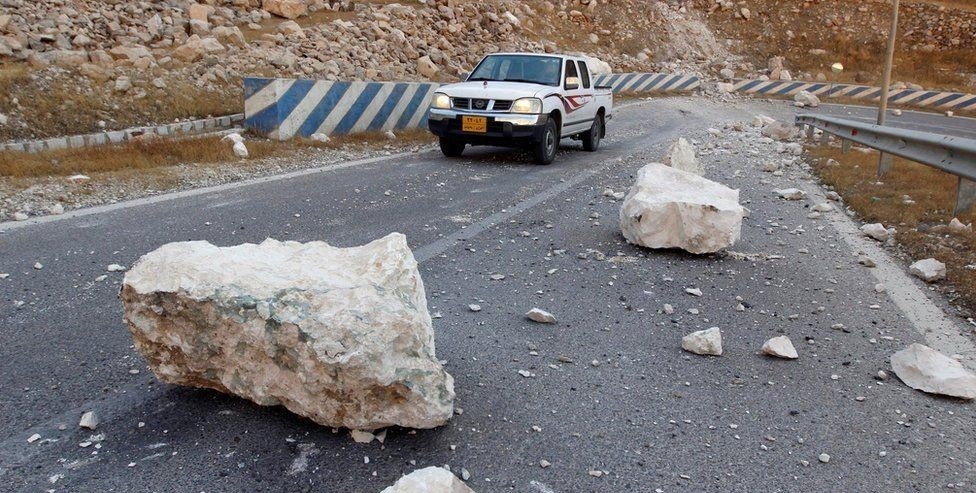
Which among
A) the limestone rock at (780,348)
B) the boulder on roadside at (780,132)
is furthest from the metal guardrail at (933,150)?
the boulder on roadside at (780,132)

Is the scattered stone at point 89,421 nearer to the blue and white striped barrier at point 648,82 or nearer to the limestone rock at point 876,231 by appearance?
the limestone rock at point 876,231

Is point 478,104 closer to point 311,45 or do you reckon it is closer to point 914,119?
point 311,45

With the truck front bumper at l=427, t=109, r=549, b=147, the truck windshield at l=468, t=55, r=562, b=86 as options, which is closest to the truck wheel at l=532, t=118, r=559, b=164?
the truck front bumper at l=427, t=109, r=549, b=147

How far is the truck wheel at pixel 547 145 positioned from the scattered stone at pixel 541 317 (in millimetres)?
7049

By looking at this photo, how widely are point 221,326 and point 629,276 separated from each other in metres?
3.07

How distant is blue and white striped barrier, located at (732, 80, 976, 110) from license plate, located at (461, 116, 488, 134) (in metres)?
26.2

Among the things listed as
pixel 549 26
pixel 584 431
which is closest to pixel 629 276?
pixel 584 431

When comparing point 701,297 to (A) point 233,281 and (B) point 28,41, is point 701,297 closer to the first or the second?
(A) point 233,281

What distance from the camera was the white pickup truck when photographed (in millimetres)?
11031

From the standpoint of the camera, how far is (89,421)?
2924 mm

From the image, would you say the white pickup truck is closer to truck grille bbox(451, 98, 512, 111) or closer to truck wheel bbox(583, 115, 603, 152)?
truck grille bbox(451, 98, 512, 111)

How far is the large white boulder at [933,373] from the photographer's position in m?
3.40

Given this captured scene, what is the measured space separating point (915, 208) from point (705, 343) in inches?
195

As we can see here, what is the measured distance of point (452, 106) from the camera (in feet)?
37.3
